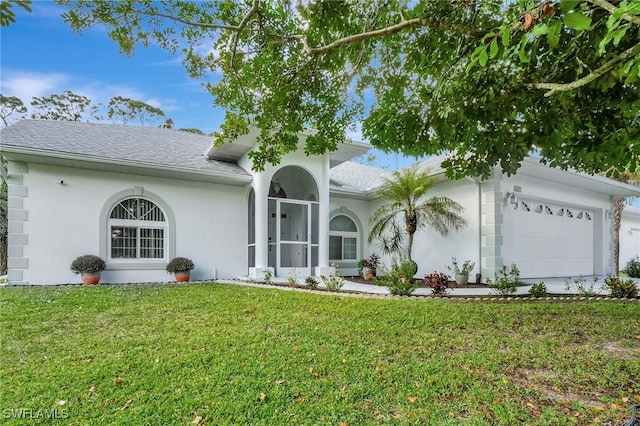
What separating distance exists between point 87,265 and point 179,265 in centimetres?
250

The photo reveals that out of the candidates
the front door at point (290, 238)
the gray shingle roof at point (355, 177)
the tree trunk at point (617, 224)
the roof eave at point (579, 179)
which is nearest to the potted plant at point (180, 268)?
the front door at point (290, 238)

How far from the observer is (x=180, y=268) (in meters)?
11.2

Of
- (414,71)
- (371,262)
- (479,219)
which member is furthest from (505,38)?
(371,262)

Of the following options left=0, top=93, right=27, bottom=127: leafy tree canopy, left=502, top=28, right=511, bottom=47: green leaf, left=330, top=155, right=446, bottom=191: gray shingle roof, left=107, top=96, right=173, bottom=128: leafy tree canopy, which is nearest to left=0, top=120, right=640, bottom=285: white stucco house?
left=330, top=155, right=446, bottom=191: gray shingle roof

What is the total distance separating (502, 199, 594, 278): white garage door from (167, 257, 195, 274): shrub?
10.3m

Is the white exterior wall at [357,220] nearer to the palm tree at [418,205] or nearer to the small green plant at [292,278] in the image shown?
the palm tree at [418,205]

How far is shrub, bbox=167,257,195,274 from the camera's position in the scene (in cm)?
1123

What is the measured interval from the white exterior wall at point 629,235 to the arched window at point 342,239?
604 inches

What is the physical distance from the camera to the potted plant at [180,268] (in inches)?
443

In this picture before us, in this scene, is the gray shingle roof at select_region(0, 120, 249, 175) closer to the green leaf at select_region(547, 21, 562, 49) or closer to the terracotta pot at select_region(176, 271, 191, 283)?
the terracotta pot at select_region(176, 271, 191, 283)

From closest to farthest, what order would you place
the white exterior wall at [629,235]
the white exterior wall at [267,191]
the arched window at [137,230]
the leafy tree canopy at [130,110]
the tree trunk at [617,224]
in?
the arched window at [137,230] < the white exterior wall at [267,191] < the tree trunk at [617,224] < the white exterior wall at [629,235] < the leafy tree canopy at [130,110]

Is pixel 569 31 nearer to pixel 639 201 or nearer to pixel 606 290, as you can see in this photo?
pixel 606 290

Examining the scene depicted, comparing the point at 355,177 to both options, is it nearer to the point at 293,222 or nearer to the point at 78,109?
the point at 293,222

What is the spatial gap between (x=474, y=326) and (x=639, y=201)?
24.0m
